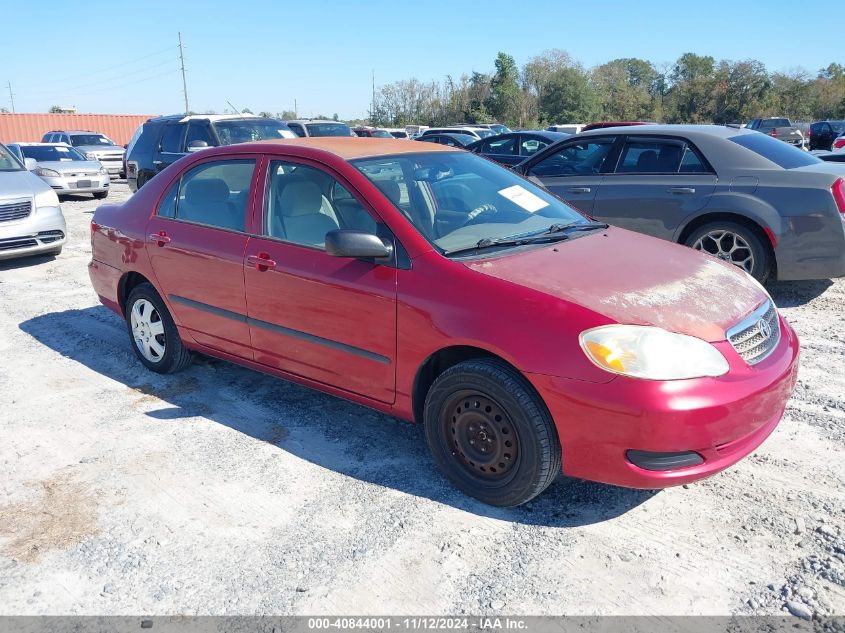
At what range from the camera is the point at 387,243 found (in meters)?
3.46

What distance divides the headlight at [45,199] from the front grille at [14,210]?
12cm

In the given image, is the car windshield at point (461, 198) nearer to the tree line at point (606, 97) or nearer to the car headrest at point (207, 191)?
the car headrest at point (207, 191)

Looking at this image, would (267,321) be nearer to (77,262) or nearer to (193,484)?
(193,484)

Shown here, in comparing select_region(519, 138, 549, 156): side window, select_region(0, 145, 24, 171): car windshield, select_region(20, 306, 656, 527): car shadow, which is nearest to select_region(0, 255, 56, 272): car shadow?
Answer: select_region(0, 145, 24, 171): car windshield

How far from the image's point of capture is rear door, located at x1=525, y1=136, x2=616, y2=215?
7203mm

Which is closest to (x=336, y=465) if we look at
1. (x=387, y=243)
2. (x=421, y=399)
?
(x=421, y=399)

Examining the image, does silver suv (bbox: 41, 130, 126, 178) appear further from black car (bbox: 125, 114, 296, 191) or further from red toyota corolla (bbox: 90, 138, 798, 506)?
red toyota corolla (bbox: 90, 138, 798, 506)

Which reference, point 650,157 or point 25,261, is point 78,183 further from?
point 650,157

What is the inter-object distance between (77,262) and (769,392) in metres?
8.72

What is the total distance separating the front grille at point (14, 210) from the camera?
8.50m

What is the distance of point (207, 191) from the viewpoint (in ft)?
14.9

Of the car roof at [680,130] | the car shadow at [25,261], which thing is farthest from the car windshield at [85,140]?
the car roof at [680,130]

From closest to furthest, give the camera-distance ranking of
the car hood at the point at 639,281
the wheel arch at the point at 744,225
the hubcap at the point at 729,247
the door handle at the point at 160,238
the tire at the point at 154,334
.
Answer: the car hood at the point at 639,281 → the door handle at the point at 160,238 → the tire at the point at 154,334 → the wheel arch at the point at 744,225 → the hubcap at the point at 729,247

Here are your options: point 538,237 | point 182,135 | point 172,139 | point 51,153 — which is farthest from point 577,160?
point 51,153
